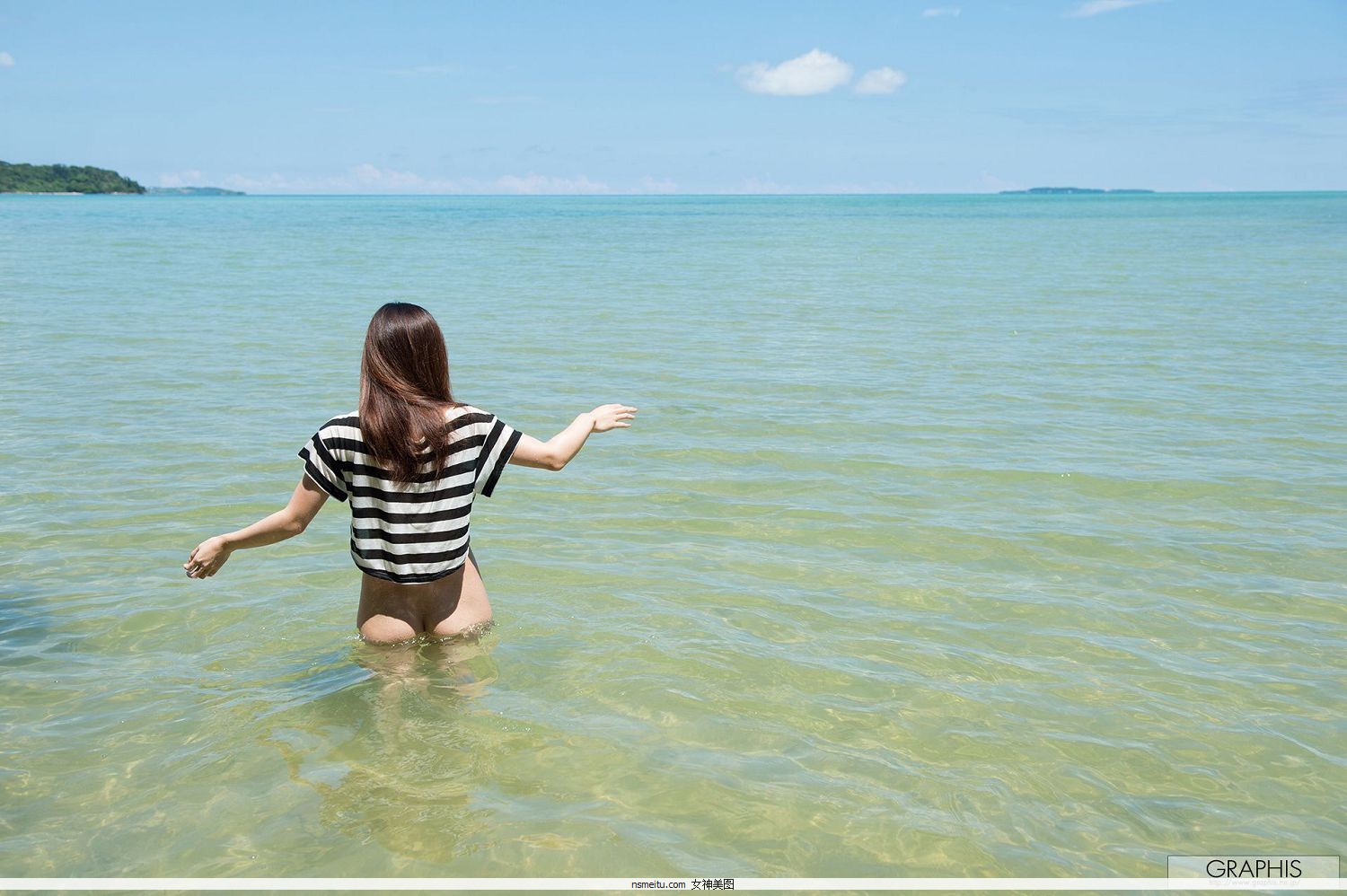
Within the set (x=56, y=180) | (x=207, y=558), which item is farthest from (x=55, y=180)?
(x=207, y=558)

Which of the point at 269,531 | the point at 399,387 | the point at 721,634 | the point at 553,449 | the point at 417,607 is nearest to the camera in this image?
the point at 399,387

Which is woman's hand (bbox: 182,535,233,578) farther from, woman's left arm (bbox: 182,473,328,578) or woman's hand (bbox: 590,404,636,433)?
woman's hand (bbox: 590,404,636,433)

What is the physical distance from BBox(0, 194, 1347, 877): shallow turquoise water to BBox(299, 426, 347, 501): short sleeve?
91cm

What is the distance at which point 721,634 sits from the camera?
5477 mm

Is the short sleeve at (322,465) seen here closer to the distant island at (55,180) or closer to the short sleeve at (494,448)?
the short sleeve at (494,448)

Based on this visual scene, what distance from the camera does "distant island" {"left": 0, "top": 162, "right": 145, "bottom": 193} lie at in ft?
503

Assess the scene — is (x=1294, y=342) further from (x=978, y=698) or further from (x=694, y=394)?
(x=978, y=698)

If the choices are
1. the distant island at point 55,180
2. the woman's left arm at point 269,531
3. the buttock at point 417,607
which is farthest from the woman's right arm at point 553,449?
the distant island at point 55,180

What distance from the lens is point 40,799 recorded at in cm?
390

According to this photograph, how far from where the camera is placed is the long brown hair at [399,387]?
406 centimetres

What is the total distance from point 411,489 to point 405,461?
0.52 ft

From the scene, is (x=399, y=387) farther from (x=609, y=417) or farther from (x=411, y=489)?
(x=609, y=417)

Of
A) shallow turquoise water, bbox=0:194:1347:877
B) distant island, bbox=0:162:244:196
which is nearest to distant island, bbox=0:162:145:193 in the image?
distant island, bbox=0:162:244:196

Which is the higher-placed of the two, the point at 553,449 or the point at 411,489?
the point at 553,449
